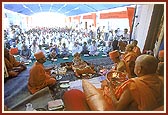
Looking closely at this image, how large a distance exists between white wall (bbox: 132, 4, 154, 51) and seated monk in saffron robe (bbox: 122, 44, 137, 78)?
0.20 ft

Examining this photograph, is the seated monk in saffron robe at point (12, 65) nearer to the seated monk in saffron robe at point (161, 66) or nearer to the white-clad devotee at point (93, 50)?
the white-clad devotee at point (93, 50)

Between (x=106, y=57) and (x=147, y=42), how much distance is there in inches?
10.4

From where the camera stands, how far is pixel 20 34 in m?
1.68

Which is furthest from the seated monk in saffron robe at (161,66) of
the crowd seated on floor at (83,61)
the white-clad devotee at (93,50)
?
the white-clad devotee at (93,50)

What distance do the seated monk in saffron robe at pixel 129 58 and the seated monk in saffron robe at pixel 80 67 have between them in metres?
0.22

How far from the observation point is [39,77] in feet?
5.62

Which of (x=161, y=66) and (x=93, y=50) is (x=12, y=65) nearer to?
(x=93, y=50)

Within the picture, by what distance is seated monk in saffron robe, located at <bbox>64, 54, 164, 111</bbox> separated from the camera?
1.59 m

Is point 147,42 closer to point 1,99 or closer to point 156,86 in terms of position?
point 156,86

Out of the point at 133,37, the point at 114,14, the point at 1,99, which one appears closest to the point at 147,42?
the point at 133,37

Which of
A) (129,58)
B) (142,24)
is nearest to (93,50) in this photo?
(129,58)

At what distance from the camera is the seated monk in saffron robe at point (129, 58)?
1.69m

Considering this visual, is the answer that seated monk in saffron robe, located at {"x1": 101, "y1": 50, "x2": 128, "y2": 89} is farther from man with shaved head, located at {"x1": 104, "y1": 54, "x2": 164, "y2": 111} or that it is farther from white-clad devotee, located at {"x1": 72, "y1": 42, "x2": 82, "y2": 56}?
white-clad devotee, located at {"x1": 72, "y1": 42, "x2": 82, "y2": 56}

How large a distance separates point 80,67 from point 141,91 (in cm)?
41
